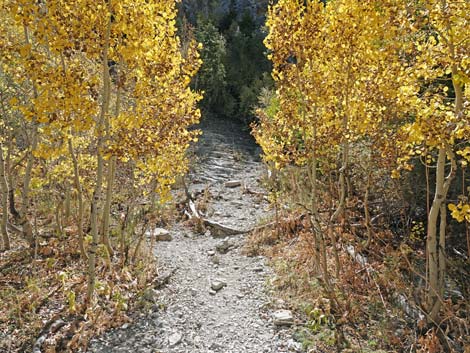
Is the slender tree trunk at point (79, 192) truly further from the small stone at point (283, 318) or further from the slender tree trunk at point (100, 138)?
the small stone at point (283, 318)

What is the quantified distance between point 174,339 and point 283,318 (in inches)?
59.1

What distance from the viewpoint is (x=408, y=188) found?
693cm

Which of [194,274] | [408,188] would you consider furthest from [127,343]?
[408,188]

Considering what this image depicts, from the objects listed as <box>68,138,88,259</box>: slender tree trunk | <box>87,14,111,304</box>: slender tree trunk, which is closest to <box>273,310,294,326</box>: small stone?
<box>87,14,111,304</box>: slender tree trunk

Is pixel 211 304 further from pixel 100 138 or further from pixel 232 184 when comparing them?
pixel 232 184

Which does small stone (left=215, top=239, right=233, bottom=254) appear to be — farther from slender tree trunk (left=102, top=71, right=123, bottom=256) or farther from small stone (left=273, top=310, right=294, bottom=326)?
small stone (left=273, top=310, right=294, bottom=326)

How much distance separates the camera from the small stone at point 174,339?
196 inches

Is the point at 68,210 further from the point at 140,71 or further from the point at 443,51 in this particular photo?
the point at 443,51

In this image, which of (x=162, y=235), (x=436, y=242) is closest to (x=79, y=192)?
(x=162, y=235)

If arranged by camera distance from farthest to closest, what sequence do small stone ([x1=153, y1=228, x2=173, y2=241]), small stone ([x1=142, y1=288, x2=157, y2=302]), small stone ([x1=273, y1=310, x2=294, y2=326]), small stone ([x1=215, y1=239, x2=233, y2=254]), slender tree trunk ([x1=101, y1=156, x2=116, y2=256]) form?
small stone ([x1=153, y1=228, x2=173, y2=241]) → small stone ([x1=215, y1=239, x2=233, y2=254]) → small stone ([x1=142, y1=288, x2=157, y2=302]) → slender tree trunk ([x1=101, y1=156, x2=116, y2=256]) → small stone ([x1=273, y1=310, x2=294, y2=326])

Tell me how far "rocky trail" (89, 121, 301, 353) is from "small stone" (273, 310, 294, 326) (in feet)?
0.05

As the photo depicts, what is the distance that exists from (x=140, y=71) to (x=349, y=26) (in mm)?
2619

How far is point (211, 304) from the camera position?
6.08m

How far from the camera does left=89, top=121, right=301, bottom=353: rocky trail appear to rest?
4973mm
